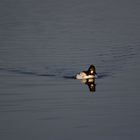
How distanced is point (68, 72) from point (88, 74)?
1.80 m

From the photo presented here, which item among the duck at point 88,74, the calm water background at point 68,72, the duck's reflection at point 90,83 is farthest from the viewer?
the duck at point 88,74

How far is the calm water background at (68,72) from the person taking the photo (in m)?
26.7

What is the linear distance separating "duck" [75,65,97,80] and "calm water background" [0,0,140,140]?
0.41 metres

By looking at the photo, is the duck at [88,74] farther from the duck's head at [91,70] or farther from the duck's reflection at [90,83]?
the duck's reflection at [90,83]

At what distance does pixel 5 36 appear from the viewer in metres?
48.9

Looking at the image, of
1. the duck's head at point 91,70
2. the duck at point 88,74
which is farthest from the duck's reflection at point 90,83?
the duck's head at point 91,70

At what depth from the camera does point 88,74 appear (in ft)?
117

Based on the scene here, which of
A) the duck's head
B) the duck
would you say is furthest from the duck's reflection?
the duck's head

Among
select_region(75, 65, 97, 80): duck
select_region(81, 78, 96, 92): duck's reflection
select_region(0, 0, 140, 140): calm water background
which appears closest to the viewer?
select_region(0, 0, 140, 140): calm water background

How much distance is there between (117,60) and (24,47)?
22.5ft

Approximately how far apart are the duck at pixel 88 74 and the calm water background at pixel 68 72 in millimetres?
411

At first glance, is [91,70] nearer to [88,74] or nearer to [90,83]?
[88,74]

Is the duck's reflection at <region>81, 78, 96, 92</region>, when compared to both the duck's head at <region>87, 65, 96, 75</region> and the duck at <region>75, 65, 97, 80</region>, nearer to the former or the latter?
the duck at <region>75, 65, 97, 80</region>

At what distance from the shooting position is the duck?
1407 inches
